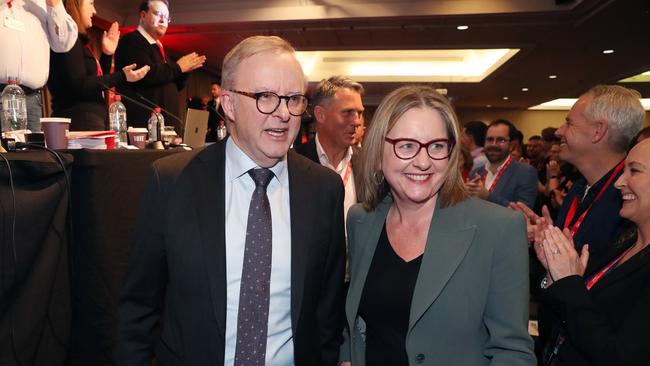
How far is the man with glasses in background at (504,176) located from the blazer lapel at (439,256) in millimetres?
2192

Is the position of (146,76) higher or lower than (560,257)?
higher

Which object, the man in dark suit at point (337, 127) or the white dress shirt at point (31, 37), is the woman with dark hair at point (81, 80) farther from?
the man in dark suit at point (337, 127)

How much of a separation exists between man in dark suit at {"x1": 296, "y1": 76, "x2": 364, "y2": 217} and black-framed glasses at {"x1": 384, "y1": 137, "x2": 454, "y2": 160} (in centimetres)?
142

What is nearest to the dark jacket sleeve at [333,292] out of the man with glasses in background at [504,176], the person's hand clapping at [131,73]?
the person's hand clapping at [131,73]

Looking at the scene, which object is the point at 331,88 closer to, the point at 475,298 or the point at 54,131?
the point at 54,131

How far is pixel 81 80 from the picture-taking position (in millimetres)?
2504

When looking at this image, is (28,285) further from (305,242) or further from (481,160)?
(481,160)

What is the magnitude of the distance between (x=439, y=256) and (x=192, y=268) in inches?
31.9

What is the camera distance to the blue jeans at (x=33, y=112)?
1.94m

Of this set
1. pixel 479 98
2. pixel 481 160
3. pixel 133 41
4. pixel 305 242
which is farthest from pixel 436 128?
pixel 479 98

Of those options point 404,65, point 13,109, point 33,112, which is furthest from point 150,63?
point 404,65

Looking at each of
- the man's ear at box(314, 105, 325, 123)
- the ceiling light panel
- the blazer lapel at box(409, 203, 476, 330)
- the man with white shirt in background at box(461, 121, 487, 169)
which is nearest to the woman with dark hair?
the man's ear at box(314, 105, 325, 123)

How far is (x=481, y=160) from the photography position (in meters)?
5.27

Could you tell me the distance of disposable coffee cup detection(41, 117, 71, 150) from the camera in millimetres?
1749
